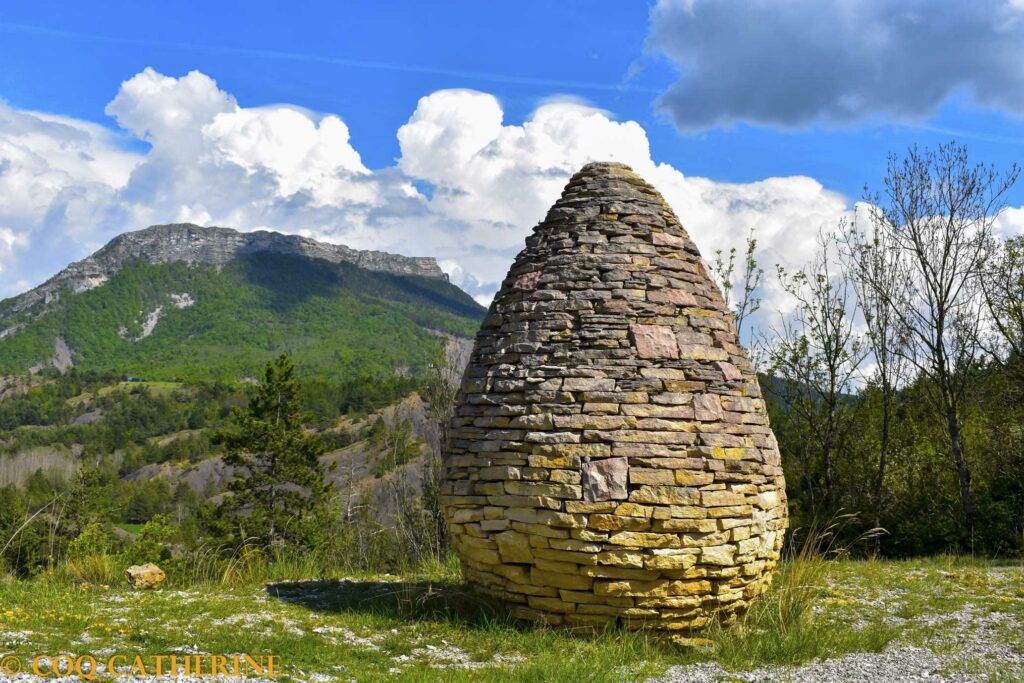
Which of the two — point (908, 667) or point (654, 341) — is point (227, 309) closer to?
point (654, 341)

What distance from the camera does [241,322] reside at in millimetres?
146875

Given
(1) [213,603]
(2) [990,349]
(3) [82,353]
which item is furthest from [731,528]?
(3) [82,353]

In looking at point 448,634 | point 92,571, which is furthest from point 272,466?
point 448,634

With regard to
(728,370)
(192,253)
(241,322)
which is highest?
(192,253)

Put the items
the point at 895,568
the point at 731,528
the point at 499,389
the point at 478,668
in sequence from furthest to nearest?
the point at 895,568
the point at 499,389
the point at 731,528
the point at 478,668

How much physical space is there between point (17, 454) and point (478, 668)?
282 feet

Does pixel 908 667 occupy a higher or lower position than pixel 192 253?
lower

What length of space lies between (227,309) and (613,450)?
16084cm

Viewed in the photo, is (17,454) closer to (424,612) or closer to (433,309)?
(424,612)

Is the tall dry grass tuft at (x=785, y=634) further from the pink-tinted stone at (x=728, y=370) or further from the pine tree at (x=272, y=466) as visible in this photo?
the pine tree at (x=272, y=466)

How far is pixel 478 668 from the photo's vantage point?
564 cm

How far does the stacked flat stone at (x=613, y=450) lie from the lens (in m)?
6.14

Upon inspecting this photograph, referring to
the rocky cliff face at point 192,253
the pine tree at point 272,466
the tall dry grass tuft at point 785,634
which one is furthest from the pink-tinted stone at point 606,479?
the rocky cliff face at point 192,253

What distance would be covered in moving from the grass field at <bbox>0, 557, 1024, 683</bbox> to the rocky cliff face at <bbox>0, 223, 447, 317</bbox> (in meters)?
174
